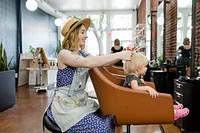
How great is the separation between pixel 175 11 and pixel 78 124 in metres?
4.51

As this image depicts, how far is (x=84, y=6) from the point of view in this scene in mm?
12906

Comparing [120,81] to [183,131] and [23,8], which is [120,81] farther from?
[23,8]

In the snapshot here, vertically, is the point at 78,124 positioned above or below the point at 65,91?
below

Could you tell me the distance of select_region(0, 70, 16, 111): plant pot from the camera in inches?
181

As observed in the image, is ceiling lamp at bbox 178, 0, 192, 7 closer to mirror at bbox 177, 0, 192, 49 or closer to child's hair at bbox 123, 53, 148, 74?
mirror at bbox 177, 0, 192, 49

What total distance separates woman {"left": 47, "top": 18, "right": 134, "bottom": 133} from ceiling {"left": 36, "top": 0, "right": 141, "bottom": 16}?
8599 millimetres

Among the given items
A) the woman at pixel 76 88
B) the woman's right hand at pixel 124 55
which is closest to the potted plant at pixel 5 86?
the woman at pixel 76 88

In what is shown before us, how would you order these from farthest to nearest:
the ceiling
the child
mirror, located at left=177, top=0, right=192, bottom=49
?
the ceiling < mirror, located at left=177, top=0, right=192, bottom=49 < the child

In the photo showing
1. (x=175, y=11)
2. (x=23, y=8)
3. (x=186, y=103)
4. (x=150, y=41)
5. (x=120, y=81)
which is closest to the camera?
(x=120, y=81)

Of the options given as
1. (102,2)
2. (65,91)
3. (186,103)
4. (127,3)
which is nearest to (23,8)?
(102,2)

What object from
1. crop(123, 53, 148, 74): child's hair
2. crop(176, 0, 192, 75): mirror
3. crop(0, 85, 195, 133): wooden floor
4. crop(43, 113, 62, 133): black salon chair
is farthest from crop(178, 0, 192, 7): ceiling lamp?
crop(43, 113, 62, 133): black salon chair

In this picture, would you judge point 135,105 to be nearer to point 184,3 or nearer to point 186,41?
point 186,41

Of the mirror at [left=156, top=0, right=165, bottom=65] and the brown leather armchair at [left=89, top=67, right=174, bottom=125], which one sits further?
the mirror at [left=156, top=0, right=165, bottom=65]

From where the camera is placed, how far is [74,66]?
Answer: 177cm
